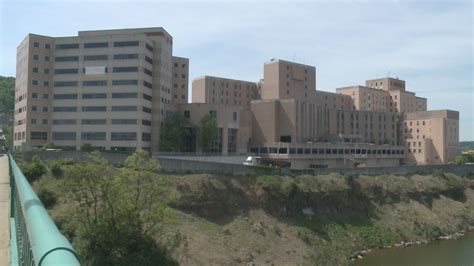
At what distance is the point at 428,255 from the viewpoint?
55.5 m

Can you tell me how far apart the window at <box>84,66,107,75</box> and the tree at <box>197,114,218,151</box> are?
23.4 m

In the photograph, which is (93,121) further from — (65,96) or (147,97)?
(147,97)

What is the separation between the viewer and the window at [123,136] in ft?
271

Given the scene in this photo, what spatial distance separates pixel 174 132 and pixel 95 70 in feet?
71.4

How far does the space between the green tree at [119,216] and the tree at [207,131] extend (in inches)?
1709

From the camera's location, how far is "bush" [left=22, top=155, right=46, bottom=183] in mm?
49422

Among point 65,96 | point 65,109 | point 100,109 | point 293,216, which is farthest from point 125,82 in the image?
point 293,216

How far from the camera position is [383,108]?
159 m

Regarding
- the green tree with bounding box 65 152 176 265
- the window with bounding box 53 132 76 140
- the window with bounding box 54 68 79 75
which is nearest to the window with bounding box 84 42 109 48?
the window with bounding box 54 68 79 75

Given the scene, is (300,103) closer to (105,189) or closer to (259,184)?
(259,184)

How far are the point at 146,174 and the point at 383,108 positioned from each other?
13725 cm

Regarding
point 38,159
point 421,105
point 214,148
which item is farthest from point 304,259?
point 421,105

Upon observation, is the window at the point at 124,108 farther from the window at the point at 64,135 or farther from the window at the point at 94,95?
the window at the point at 64,135

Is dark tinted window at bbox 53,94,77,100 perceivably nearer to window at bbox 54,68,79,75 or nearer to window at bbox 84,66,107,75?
window at bbox 54,68,79,75
